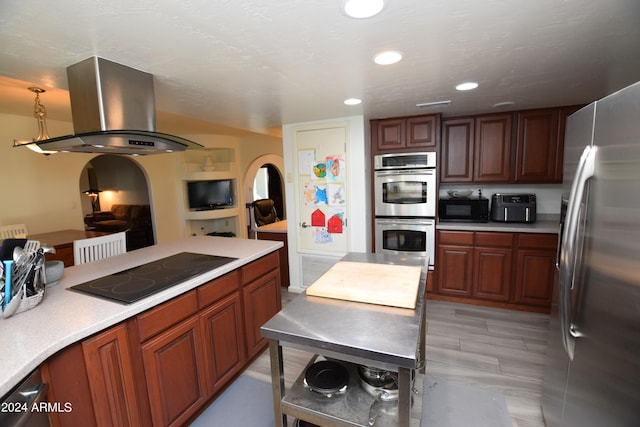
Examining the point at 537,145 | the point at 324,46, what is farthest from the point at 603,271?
the point at 537,145

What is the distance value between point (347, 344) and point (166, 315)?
105 cm

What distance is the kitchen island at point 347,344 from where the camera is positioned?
1042 millimetres

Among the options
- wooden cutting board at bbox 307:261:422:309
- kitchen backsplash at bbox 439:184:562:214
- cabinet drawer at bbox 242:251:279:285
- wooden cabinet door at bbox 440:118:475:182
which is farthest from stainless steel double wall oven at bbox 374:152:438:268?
wooden cutting board at bbox 307:261:422:309

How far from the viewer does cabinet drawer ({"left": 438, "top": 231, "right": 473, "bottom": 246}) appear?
10.4ft

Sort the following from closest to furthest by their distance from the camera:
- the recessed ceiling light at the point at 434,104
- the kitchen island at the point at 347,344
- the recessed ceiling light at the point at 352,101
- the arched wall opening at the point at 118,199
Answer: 1. the kitchen island at the point at 347,344
2. the recessed ceiling light at the point at 352,101
3. the recessed ceiling light at the point at 434,104
4. the arched wall opening at the point at 118,199

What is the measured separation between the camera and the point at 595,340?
112cm


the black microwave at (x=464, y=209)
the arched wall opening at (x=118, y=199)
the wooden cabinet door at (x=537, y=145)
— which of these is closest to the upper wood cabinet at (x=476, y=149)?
the wooden cabinet door at (x=537, y=145)

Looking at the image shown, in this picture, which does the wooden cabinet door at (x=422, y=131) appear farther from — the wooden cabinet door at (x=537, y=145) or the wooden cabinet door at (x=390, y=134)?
the wooden cabinet door at (x=537, y=145)

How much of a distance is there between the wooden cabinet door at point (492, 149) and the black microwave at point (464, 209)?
277 mm

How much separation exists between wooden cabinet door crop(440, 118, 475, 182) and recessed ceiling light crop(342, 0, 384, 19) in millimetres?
2541

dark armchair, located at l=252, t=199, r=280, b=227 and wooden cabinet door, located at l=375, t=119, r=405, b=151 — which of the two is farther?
dark armchair, located at l=252, t=199, r=280, b=227

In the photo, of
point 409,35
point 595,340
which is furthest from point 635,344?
point 409,35

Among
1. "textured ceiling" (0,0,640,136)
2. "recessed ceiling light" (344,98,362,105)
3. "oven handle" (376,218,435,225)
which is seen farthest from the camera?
"oven handle" (376,218,435,225)

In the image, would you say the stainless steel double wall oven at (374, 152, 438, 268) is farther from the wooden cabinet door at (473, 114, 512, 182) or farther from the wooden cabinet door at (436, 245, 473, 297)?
the wooden cabinet door at (473, 114, 512, 182)
